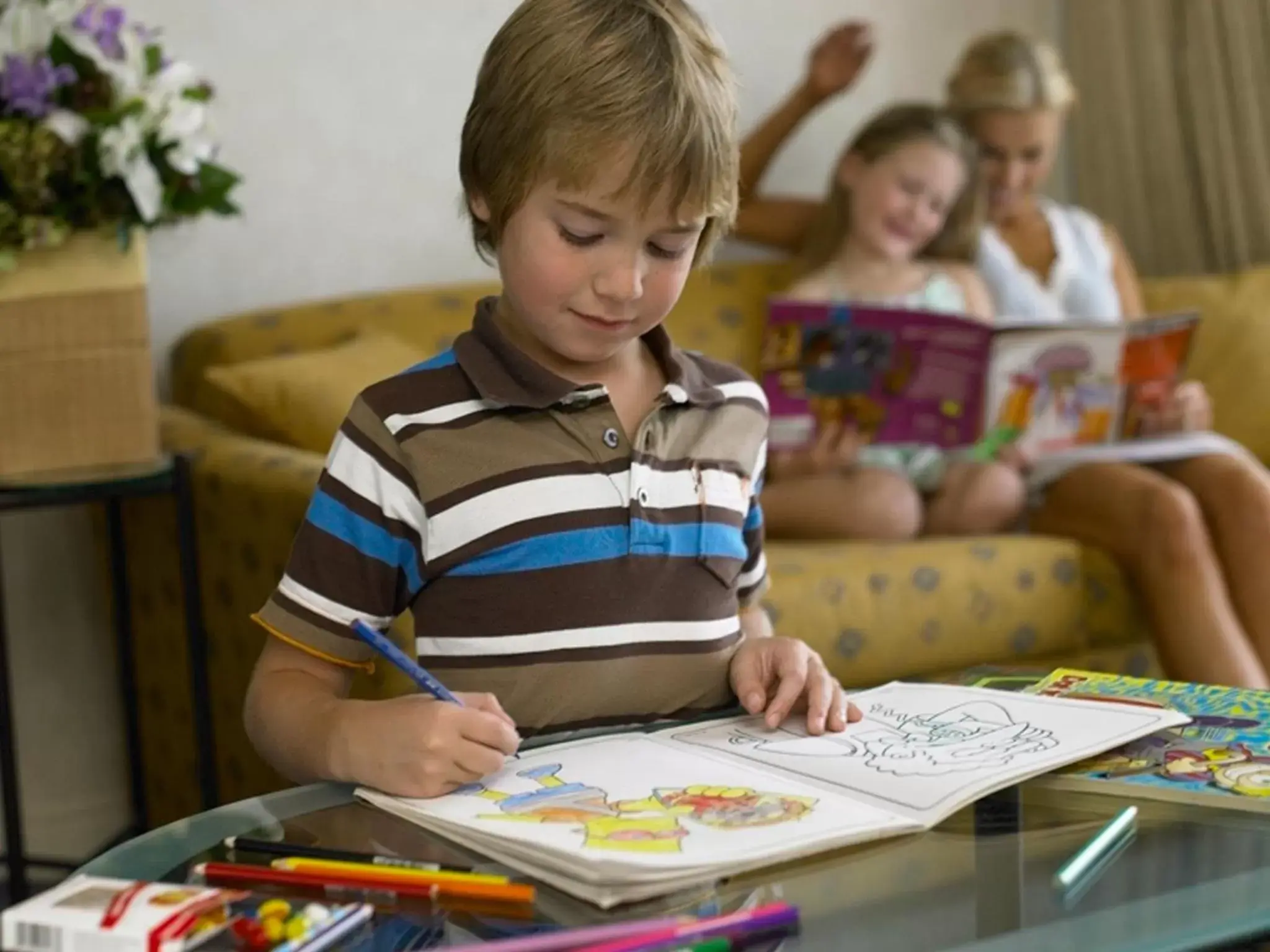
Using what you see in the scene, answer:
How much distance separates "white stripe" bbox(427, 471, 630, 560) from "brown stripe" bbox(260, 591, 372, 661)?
0.27 feet

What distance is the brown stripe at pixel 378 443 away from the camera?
43.3 inches

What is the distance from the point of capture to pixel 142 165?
204 centimetres

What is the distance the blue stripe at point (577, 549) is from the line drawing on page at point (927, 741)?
169 mm

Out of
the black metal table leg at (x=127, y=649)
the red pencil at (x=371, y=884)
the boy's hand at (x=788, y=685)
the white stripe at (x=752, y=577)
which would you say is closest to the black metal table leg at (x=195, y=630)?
the black metal table leg at (x=127, y=649)

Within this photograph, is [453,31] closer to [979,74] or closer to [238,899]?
[979,74]

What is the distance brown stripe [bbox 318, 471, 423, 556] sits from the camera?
3.54 ft

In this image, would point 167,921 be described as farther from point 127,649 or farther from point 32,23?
point 127,649

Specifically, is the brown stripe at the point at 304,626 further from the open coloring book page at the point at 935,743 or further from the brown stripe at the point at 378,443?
the open coloring book page at the point at 935,743

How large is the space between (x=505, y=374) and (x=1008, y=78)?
216 centimetres

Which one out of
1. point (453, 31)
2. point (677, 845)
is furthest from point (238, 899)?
point (453, 31)

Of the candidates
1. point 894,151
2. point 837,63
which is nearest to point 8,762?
point 894,151

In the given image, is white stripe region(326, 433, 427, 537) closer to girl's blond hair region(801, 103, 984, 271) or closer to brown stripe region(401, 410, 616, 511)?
brown stripe region(401, 410, 616, 511)

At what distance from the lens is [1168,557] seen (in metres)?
2.37

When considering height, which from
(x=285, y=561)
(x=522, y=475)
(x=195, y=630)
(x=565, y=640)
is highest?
(x=522, y=475)
